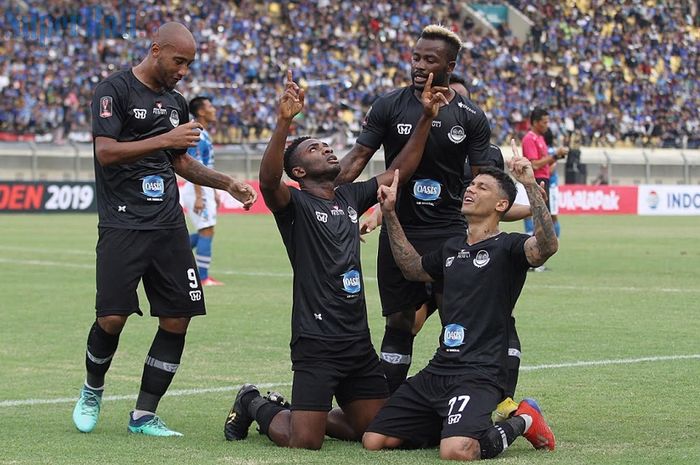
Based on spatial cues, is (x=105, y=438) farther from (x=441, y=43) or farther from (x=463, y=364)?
(x=441, y=43)

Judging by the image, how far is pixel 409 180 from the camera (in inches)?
331

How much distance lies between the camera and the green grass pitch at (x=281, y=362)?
22.7 ft

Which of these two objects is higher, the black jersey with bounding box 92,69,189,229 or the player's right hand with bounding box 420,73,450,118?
the player's right hand with bounding box 420,73,450,118

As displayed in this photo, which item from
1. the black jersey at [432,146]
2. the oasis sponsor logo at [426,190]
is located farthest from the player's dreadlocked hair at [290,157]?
the oasis sponsor logo at [426,190]

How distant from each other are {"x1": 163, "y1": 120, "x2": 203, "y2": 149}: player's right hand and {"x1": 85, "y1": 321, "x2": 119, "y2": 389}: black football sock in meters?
1.20

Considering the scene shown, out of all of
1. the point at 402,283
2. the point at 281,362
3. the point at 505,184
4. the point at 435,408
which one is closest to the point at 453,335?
the point at 435,408

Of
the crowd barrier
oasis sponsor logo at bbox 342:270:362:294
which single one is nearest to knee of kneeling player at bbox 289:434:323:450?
oasis sponsor logo at bbox 342:270:362:294

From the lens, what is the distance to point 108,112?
7.44 m

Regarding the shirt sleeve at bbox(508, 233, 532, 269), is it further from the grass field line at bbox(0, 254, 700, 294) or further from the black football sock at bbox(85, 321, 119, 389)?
the grass field line at bbox(0, 254, 700, 294)

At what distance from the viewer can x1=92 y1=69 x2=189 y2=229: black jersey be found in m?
7.48

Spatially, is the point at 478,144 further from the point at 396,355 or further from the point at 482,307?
the point at 482,307

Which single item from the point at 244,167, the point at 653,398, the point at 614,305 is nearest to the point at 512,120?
the point at 244,167

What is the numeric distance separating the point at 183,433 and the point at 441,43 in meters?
2.84

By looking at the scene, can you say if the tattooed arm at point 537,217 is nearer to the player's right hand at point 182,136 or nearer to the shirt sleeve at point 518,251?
the shirt sleeve at point 518,251
